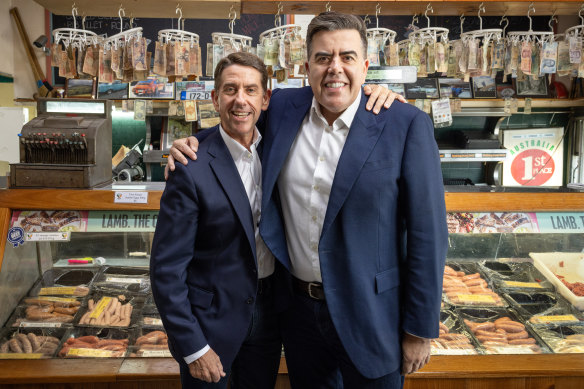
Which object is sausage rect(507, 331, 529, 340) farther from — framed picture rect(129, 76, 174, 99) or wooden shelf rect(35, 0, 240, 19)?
framed picture rect(129, 76, 174, 99)

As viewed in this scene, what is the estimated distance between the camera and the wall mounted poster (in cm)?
524

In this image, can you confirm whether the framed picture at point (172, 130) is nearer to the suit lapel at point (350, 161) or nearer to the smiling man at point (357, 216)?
the smiling man at point (357, 216)

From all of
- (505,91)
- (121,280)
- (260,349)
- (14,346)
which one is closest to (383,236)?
(260,349)

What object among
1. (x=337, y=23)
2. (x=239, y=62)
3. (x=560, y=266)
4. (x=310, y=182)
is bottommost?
(x=560, y=266)

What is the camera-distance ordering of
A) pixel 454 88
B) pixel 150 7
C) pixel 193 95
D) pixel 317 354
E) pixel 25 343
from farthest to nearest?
1. pixel 454 88
2. pixel 193 95
3. pixel 150 7
4. pixel 25 343
5. pixel 317 354

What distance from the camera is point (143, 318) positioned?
231 centimetres

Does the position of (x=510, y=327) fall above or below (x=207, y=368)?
below

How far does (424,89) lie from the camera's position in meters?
4.84

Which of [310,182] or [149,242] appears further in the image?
[149,242]

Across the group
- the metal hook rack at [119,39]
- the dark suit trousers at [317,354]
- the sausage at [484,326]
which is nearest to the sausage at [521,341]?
the sausage at [484,326]

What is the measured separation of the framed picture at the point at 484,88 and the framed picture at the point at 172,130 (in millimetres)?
3125

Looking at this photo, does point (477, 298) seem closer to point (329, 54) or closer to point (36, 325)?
point (329, 54)

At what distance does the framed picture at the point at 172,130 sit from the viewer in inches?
190

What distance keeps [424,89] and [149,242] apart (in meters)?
3.54
